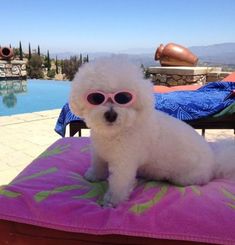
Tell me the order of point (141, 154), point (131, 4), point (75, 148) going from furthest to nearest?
point (131, 4)
point (75, 148)
point (141, 154)

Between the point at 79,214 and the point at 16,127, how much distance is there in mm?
3840

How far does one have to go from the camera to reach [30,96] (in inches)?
402

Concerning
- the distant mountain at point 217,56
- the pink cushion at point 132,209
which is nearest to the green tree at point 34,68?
the distant mountain at point 217,56

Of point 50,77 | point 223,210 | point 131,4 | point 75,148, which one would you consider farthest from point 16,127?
point 131,4

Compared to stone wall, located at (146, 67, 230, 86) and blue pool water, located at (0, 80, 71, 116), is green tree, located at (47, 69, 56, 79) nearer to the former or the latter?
blue pool water, located at (0, 80, 71, 116)

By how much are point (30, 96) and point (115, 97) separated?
30.7 ft

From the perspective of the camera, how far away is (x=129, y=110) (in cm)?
125

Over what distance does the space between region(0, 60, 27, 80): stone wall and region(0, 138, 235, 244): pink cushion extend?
1169 cm

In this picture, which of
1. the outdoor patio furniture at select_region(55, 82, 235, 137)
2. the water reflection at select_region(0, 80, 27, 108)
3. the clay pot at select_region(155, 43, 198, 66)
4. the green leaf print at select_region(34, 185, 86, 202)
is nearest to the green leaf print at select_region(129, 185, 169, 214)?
the green leaf print at select_region(34, 185, 86, 202)

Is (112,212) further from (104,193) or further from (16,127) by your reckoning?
(16,127)

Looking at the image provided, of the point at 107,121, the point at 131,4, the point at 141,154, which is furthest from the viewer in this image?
the point at 131,4

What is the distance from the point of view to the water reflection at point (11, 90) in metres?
9.23

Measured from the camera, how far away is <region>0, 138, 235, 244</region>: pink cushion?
1.20 metres

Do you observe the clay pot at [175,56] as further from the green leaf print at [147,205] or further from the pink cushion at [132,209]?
the green leaf print at [147,205]
